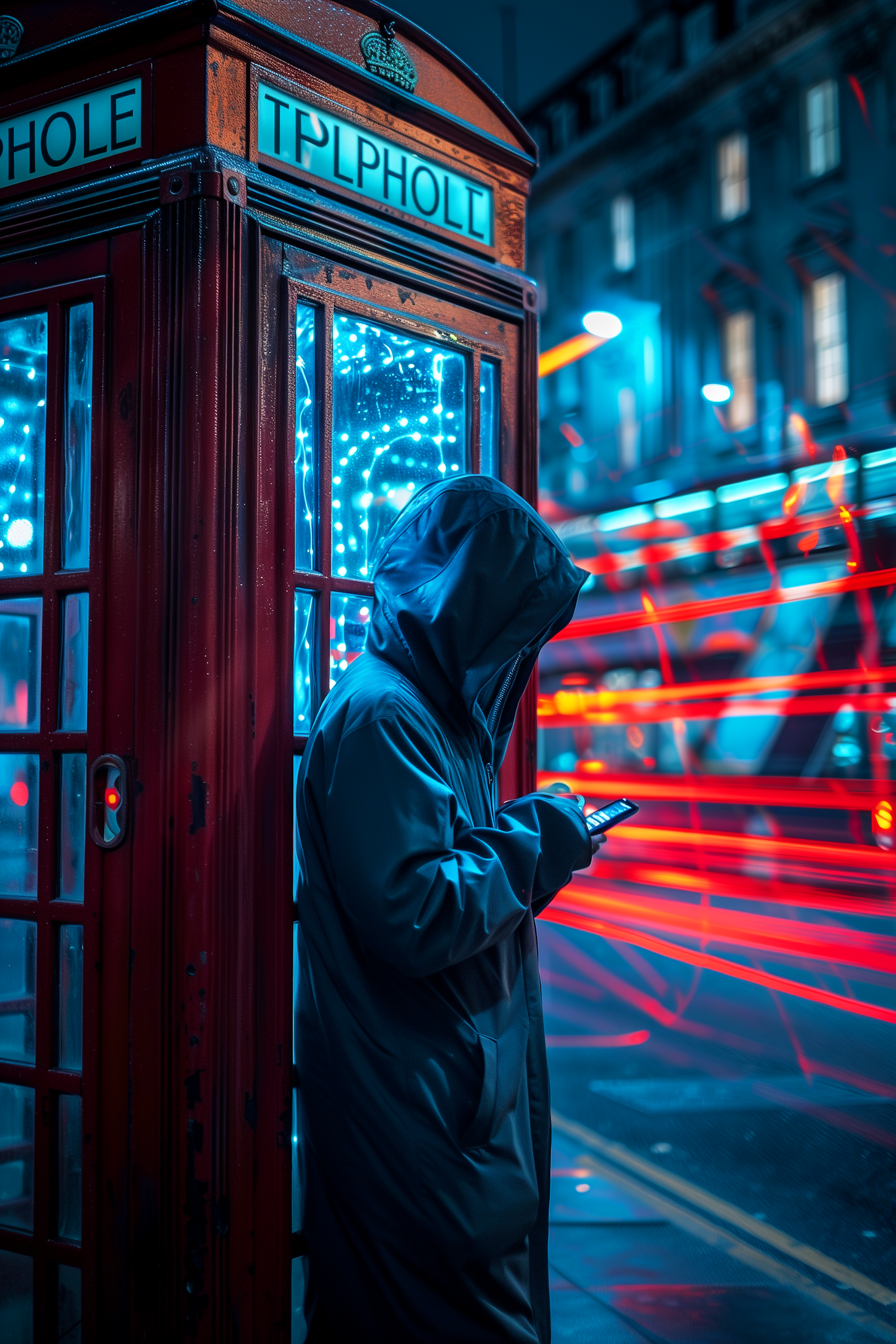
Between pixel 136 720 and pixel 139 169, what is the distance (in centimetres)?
119

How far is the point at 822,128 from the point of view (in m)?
19.8

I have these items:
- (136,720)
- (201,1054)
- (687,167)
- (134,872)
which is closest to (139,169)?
(136,720)

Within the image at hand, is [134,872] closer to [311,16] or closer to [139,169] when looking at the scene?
[139,169]

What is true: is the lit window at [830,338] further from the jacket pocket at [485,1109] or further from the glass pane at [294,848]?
the jacket pocket at [485,1109]

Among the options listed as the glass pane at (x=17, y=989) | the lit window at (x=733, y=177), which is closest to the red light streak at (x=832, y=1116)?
the glass pane at (x=17, y=989)

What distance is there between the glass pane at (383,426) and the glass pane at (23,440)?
687mm

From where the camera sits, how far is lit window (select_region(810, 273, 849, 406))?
1891cm

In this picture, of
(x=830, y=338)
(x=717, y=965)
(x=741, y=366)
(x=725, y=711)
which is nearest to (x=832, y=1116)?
(x=717, y=965)

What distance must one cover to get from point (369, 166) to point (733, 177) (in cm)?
2277

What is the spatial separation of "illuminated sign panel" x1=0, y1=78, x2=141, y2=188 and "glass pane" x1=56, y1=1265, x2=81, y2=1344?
248cm

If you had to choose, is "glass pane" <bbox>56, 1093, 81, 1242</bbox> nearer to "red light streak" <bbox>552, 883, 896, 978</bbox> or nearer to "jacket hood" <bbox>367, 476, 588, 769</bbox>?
"jacket hood" <bbox>367, 476, 588, 769</bbox>

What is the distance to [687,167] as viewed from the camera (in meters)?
23.2

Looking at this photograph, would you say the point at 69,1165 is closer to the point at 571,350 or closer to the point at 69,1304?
the point at 69,1304

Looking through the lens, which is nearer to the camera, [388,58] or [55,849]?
[55,849]
